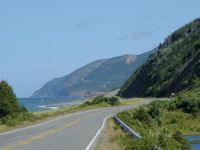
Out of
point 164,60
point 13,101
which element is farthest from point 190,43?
point 13,101

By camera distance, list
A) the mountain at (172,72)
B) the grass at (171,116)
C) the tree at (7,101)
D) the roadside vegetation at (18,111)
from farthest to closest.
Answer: the mountain at (172,72), the tree at (7,101), the grass at (171,116), the roadside vegetation at (18,111)

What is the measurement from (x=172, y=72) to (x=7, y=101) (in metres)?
61.5

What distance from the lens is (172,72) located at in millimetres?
122312

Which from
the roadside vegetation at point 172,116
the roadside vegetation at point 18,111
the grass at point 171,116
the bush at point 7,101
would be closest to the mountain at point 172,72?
the roadside vegetation at point 18,111

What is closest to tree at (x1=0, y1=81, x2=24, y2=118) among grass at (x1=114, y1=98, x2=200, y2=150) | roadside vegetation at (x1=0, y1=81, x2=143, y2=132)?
roadside vegetation at (x1=0, y1=81, x2=143, y2=132)

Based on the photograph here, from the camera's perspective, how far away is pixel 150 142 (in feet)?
52.8

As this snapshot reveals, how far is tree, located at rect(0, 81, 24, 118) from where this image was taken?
6562 cm

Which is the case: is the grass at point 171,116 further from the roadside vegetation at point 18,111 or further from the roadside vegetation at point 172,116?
the roadside vegetation at point 18,111

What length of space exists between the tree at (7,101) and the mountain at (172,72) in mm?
28176

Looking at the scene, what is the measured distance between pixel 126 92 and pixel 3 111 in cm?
9463

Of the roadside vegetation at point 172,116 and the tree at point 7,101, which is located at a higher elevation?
the tree at point 7,101

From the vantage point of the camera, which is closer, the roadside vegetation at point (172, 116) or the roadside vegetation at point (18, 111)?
the roadside vegetation at point (18, 111)

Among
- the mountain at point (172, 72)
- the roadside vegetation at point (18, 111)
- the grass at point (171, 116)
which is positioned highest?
the mountain at point (172, 72)

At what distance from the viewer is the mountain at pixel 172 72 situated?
97875 millimetres
